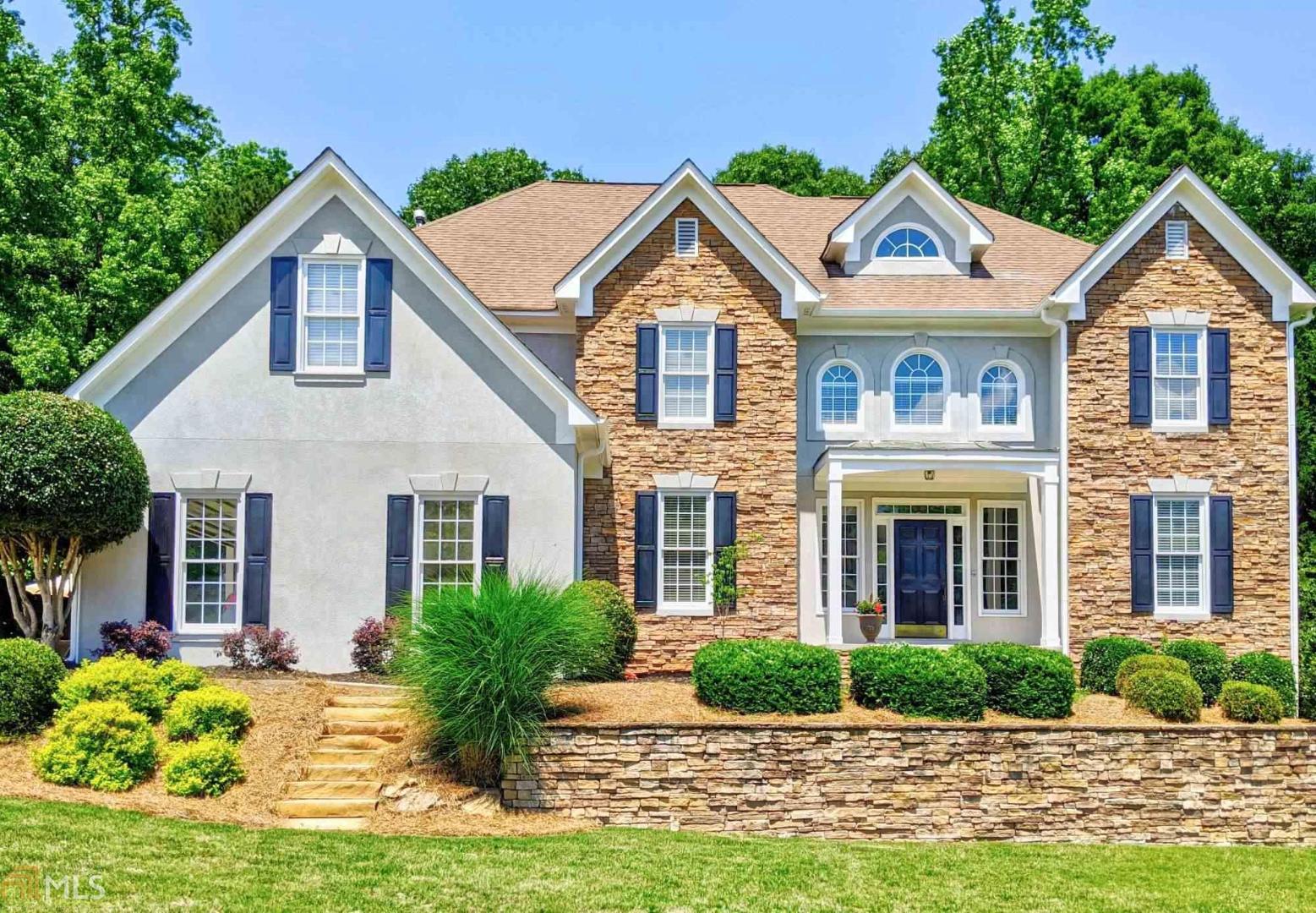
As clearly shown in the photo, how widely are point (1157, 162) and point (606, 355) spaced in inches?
877

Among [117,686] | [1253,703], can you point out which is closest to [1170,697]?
[1253,703]

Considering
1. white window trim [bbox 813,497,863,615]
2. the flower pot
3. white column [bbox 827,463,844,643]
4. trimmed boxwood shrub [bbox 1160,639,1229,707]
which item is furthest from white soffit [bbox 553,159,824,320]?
trimmed boxwood shrub [bbox 1160,639,1229,707]

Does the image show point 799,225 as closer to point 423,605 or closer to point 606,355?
point 606,355

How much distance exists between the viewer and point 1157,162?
34.1 metres

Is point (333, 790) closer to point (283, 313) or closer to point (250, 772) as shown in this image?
point (250, 772)

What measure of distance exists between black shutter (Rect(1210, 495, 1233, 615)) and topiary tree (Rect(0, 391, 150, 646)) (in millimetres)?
15944

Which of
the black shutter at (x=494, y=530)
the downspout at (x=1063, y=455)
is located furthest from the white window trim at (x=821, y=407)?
the black shutter at (x=494, y=530)

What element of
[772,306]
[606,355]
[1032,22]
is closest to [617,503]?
[606,355]

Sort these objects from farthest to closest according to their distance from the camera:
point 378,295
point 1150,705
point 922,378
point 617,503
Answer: point 922,378 → point 617,503 → point 378,295 → point 1150,705

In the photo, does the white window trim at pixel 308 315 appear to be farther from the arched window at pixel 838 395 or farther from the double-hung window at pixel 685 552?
the arched window at pixel 838 395

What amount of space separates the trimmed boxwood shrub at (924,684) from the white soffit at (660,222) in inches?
270

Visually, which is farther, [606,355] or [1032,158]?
[1032,158]

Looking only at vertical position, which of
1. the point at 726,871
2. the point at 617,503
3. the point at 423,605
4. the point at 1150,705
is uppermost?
the point at 617,503

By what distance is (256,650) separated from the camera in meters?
15.6
